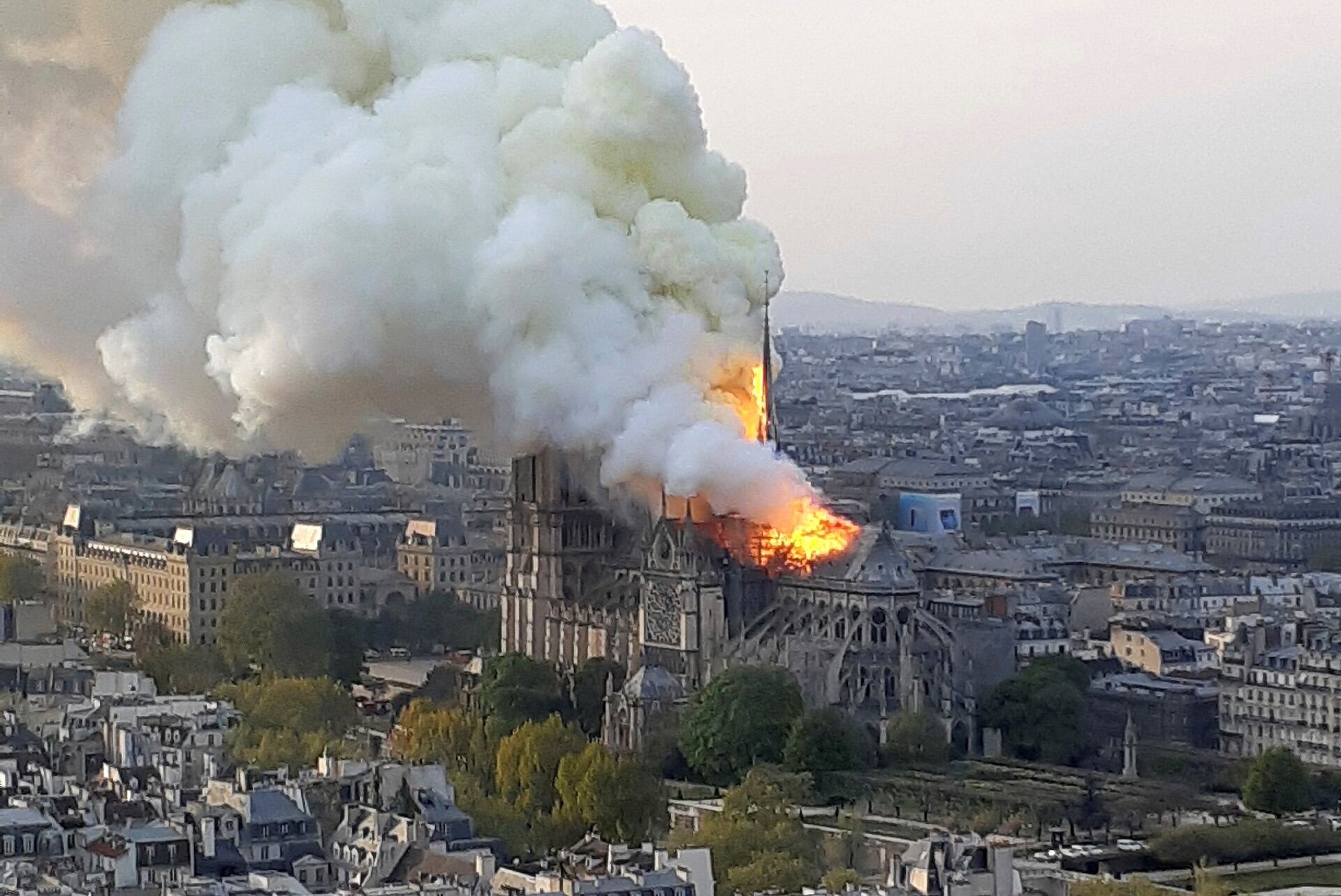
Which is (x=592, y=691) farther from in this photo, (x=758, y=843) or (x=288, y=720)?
(x=758, y=843)

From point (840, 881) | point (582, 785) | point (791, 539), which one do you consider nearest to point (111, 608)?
point (791, 539)

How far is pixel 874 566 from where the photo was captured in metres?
59.8

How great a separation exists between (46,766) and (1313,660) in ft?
62.6

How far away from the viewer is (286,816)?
1658 inches

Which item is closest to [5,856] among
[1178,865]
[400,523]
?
[1178,865]

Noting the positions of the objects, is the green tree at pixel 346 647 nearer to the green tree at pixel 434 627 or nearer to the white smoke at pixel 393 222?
the green tree at pixel 434 627

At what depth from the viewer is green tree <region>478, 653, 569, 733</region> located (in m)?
57.0

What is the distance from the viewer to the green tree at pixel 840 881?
3953 centimetres

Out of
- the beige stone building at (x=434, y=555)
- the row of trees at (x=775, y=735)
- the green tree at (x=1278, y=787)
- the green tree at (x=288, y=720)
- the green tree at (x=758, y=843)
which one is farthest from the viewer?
the beige stone building at (x=434, y=555)

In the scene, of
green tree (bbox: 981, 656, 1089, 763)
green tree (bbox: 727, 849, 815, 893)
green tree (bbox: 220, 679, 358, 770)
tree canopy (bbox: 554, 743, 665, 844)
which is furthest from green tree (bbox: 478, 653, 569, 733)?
green tree (bbox: 727, 849, 815, 893)

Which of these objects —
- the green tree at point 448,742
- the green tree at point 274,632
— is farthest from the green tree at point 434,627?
the green tree at point 448,742

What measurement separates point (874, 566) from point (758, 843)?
664 inches

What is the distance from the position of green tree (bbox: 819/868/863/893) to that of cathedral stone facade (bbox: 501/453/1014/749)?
14.7 m

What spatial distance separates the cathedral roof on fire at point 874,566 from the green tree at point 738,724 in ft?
12.5
